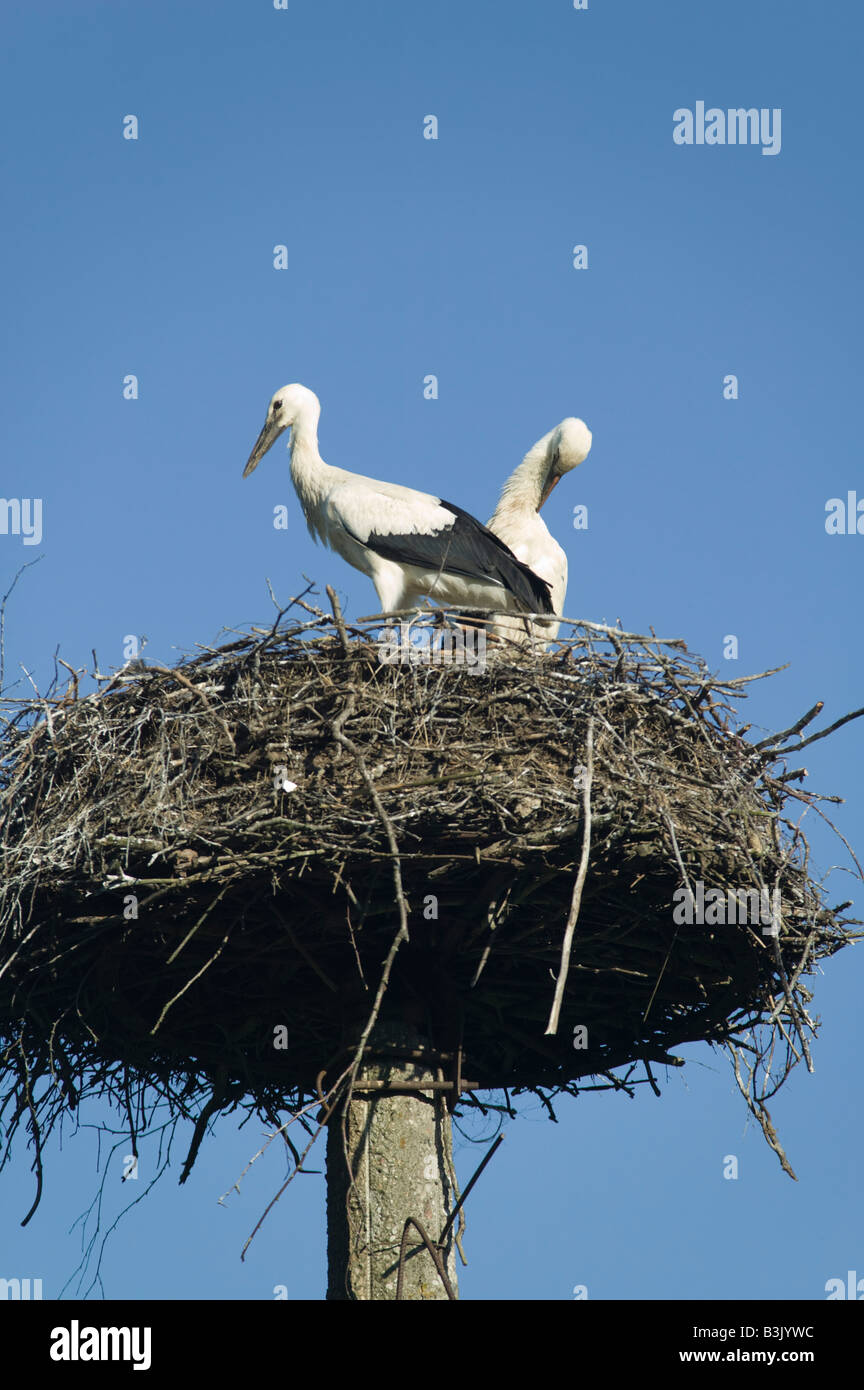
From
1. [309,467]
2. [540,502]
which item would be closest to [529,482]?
[540,502]

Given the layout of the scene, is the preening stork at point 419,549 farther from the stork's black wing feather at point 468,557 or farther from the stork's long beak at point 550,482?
the stork's long beak at point 550,482

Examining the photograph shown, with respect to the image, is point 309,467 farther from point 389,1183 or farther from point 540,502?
point 389,1183

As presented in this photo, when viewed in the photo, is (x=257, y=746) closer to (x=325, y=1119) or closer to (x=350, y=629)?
(x=350, y=629)

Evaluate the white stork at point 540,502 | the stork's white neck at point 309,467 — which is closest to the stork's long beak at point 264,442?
the stork's white neck at point 309,467

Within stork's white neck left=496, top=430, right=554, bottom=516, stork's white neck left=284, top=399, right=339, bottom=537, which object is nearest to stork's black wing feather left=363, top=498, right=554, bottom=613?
stork's white neck left=284, top=399, right=339, bottom=537

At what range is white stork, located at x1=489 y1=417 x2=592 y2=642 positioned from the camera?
1045 centimetres

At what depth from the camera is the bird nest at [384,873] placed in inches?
261

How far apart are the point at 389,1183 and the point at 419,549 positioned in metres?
3.81

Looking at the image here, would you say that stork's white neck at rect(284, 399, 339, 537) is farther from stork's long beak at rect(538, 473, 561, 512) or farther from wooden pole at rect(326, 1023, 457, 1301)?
wooden pole at rect(326, 1023, 457, 1301)

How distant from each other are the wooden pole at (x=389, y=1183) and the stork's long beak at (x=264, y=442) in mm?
4705

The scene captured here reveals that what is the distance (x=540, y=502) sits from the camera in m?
11.3

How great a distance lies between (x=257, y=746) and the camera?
7.15 meters

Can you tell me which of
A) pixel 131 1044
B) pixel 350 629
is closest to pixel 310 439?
pixel 350 629

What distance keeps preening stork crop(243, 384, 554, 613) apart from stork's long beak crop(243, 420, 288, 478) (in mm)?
849
